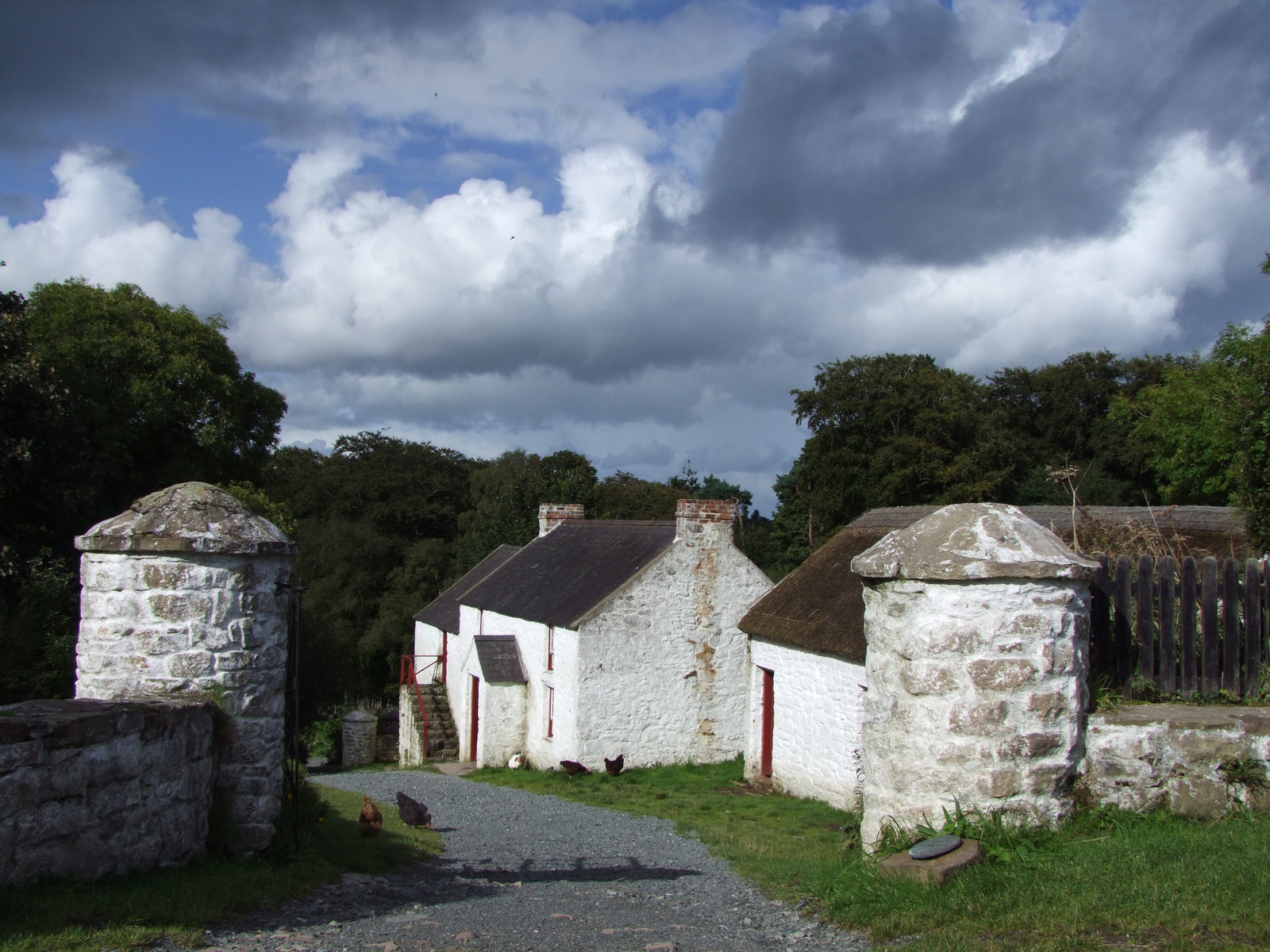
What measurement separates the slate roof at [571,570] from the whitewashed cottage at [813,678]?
3.75 m

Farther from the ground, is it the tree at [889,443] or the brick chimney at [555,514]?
the tree at [889,443]

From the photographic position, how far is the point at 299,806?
22.7ft

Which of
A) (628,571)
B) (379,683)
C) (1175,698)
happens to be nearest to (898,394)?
(628,571)

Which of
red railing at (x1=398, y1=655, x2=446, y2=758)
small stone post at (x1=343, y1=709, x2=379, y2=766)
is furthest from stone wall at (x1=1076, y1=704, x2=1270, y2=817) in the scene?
small stone post at (x1=343, y1=709, x2=379, y2=766)

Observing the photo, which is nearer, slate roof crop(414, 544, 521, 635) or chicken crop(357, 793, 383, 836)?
chicken crop(357, 793, 383, 836)

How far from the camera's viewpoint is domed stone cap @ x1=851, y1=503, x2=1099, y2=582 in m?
5.52

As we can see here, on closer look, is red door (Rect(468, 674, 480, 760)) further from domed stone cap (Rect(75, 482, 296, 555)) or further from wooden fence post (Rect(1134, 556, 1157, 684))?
wooden fence post (Rect(1134, 556, 1157, 684))

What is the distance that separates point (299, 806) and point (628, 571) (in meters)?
13.6

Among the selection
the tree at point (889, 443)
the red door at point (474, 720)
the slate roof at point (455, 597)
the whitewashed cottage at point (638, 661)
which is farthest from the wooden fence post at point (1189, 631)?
the tree at point (889, 443)

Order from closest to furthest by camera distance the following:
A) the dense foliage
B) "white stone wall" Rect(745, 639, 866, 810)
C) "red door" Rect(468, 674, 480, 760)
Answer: "white stone wall" Rect(745, 639, 866, 810) → the dense foliage → "red door" Rect(468, 674, 480, 760)

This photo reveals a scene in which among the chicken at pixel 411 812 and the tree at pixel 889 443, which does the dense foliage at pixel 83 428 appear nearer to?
the chicken at pixel 411 812

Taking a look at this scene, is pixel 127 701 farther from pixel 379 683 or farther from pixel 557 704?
pixel 379 683

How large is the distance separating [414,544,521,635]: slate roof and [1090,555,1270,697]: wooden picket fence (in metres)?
22.4

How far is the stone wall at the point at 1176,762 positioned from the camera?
18.2 feet
